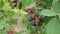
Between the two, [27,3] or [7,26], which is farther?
[7,26]

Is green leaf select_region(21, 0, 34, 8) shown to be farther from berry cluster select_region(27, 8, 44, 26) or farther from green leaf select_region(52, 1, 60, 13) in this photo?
green leaf select_region(52, 1, 60, 13)

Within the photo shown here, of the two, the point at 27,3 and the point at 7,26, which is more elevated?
the point at 27,3

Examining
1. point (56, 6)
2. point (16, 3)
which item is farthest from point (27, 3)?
point (56, 6)

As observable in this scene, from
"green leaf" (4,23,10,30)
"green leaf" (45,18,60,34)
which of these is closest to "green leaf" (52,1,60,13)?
"green leaf" (45,18,60,34)

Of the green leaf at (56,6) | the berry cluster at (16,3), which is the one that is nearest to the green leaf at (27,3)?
the berry cluster at (16,3)

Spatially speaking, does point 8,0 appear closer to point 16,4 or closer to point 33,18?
point 16,4

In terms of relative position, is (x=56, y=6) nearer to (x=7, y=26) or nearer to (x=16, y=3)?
(x=16, y=3)

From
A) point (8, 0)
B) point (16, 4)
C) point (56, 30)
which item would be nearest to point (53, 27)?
point (56, 30)

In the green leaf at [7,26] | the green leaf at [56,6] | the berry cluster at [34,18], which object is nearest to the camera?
the green leaf at [56,6]

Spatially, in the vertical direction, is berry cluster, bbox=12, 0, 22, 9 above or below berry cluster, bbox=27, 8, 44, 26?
above

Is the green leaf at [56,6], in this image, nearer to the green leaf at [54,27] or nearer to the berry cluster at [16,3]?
the green leaf at [54,27]

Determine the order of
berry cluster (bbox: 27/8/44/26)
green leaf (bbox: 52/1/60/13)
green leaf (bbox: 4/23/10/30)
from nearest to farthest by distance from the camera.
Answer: green leaf (bbox: 52/1/60/13) < berry cluster (bbox: 27/8/44/26) < green leaf (bbox: 4/23/10/30)
